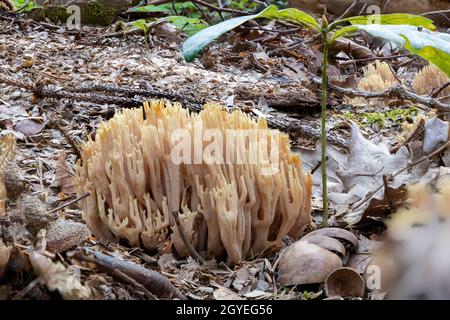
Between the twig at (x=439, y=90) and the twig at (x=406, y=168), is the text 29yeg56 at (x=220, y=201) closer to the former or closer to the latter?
the twig at (x=406, y=168)

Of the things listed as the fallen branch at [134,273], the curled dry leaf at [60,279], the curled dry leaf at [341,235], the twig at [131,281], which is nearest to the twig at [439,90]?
the curled dry leaf at [341,235]

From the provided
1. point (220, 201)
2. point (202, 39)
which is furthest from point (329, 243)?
point (202, 39)

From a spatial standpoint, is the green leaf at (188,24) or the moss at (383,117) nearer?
the moss at (383,117)

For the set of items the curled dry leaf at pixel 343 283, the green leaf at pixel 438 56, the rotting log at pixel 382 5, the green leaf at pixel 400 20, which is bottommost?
the curled dry leaf at pixel 343 283

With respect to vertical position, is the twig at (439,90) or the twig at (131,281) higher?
the twig at (439,90)

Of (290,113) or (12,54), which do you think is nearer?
(290,113)
